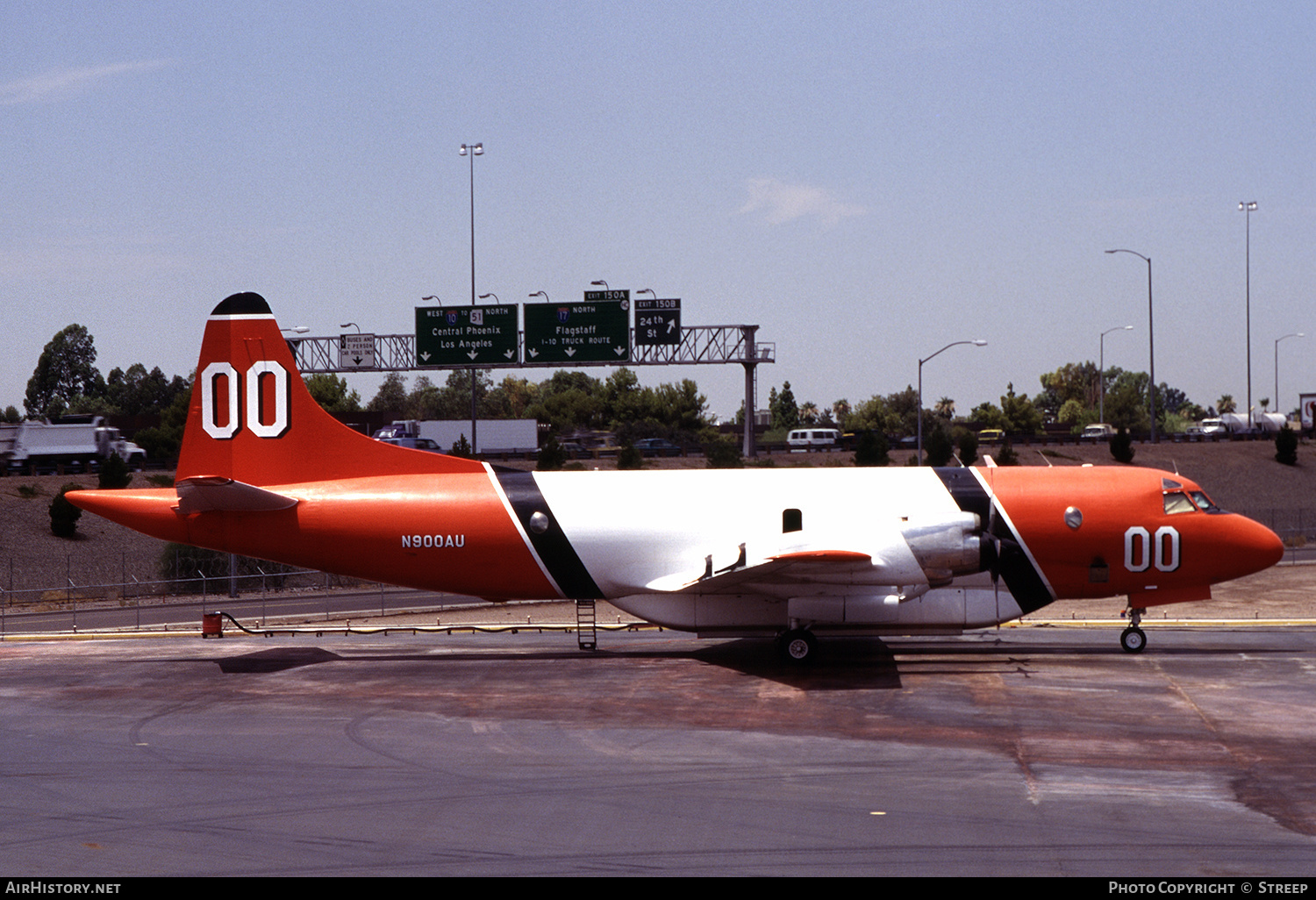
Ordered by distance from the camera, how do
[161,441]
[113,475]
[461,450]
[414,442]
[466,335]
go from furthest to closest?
1. [161,441]
2. [414,442]
3. [461,450]
4. [466,335]
5. [113,475]

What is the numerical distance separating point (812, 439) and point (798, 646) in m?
66.0

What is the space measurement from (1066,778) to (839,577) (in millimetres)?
8089

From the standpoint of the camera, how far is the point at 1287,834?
1247cm

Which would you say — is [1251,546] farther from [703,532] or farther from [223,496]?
[223,496]

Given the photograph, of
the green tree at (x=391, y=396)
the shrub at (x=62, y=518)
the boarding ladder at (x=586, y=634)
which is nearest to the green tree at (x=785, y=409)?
the green tree at (x=391, y=396)

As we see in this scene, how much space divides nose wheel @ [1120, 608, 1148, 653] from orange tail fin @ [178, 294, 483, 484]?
15.1 metres

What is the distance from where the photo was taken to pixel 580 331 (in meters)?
59.5

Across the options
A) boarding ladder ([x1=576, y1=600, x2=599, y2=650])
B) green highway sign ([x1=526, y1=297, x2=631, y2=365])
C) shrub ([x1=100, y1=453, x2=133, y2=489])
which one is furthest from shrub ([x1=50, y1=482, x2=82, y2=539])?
boarding ladder ([x1=576, y1=600, x2=599, y2=650])

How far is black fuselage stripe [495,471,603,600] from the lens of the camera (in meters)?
24.2

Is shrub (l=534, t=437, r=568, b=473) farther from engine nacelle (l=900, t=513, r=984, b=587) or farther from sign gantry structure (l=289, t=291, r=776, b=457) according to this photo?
engine nacelle (l=900, t=513, r=984, b=587)

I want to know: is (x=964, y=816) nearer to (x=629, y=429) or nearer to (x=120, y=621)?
(x=120, y=621)

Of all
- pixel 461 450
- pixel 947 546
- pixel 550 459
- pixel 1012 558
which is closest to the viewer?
pixel 947 546

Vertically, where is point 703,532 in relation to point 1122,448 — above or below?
below

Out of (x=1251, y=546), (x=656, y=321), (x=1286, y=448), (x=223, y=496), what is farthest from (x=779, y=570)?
(x=1286, y=448)
